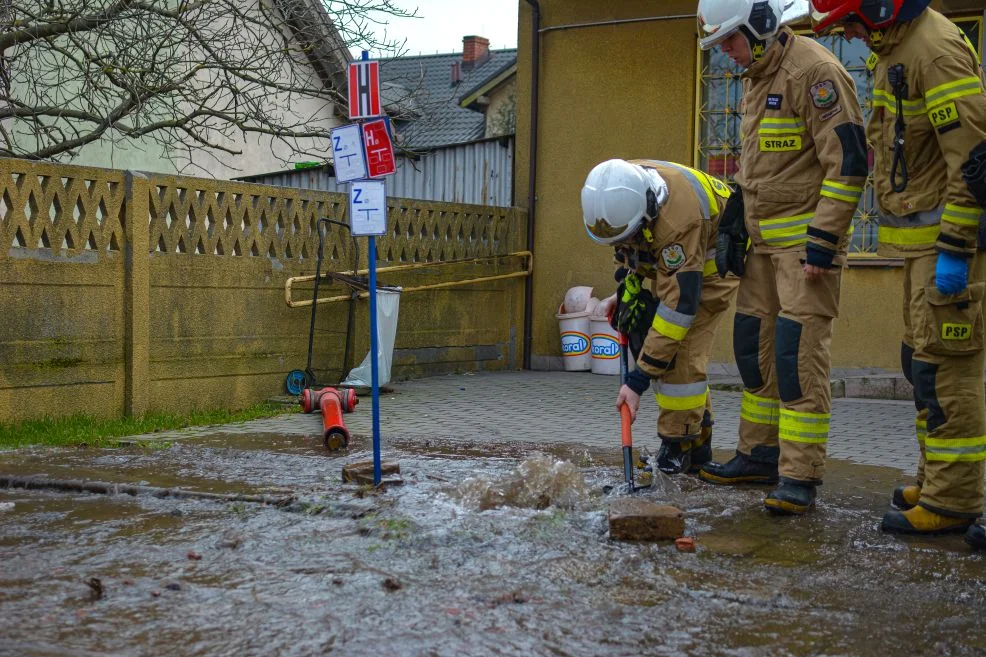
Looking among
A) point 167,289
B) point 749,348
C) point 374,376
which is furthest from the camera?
point 167,289

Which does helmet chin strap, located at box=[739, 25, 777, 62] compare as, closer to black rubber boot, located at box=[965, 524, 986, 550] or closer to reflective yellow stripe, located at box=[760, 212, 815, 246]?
reflective yellow stripe, located at box=[760, 212, 815, 246]

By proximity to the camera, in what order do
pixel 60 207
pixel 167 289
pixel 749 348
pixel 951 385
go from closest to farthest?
pixel 951 385 → pixel 749 348 → pixel 60 207 → pixel 167 289

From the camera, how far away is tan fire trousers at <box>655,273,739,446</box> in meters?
5.92

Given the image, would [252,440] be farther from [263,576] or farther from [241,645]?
[241,645]

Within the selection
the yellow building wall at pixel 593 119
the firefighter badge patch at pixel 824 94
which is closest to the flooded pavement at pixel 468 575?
the firefighter badge patch at pixel 824 94

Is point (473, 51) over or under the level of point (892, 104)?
over

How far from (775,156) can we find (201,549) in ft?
10.5

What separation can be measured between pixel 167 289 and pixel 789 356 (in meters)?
5.28

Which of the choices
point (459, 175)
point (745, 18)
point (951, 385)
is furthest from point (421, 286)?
point (951, 385)

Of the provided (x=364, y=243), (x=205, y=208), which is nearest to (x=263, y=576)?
(x=205, y=208)

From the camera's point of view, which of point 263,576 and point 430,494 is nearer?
point 263,576

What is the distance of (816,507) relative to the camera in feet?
17.2

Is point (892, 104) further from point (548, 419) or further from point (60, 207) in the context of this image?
point (60, 207)

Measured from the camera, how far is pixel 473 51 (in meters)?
37.4
